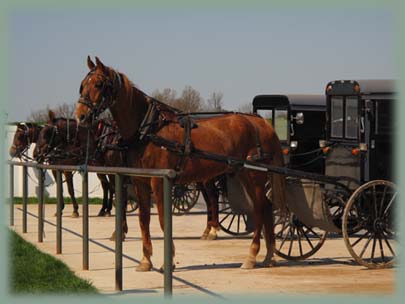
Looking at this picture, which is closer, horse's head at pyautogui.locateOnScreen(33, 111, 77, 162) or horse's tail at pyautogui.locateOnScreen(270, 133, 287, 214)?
horse's tail at pyautogui.locateOnScreen(270, 133, 287, 214)

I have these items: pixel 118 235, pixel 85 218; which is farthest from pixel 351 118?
pixel 118 235

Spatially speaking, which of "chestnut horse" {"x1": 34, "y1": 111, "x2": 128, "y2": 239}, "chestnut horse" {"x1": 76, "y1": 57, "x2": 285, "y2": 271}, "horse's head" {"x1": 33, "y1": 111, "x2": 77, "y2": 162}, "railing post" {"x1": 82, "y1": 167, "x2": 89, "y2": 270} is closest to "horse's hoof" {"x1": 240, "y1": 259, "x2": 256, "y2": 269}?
"chestnut horse" {"x1": 76, "y1": 57, "x2": 285, "y2": 271}

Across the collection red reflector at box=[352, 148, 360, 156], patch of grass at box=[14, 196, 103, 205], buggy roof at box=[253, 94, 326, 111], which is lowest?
patch of grass at box=[14, 196, 103, 205]

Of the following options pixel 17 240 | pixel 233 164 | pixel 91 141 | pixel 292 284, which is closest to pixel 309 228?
pixel 233 164

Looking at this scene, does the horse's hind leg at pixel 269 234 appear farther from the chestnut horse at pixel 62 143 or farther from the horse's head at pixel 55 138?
the horse's head at pixel 55 138

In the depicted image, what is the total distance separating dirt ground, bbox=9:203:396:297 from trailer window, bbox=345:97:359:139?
1745 mm

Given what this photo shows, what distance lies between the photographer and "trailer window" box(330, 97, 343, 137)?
12.4 metres

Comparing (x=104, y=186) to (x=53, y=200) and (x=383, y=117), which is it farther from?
(x=383, y=117)

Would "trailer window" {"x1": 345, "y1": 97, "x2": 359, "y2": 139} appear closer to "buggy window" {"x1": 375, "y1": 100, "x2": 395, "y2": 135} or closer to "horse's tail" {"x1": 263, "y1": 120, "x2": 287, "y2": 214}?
"buggy window" {"x1": 375, "y1": 100, "x2": 395, "y2": 135}

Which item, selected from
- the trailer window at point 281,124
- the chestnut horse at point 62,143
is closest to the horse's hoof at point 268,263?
the trailer window at point 281,124

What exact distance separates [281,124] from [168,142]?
5880mm

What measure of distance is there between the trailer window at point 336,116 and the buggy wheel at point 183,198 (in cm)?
705

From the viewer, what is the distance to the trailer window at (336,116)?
1236cm

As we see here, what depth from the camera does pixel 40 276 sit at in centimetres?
972
